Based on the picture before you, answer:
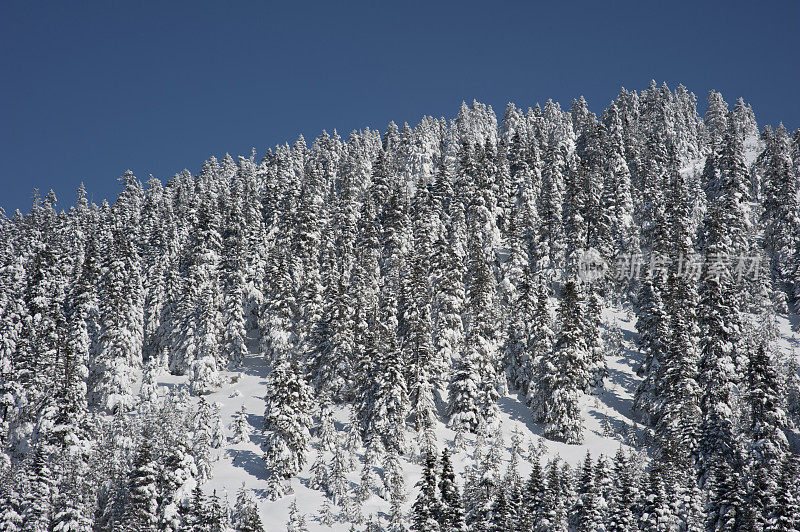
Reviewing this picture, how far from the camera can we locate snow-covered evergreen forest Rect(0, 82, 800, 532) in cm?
3912

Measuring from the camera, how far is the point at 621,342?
68.3 m

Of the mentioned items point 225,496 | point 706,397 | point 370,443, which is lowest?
point 225,496

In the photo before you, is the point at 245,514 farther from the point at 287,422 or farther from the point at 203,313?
the point at 203,313

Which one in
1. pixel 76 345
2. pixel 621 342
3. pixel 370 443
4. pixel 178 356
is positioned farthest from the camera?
pixel 621 342

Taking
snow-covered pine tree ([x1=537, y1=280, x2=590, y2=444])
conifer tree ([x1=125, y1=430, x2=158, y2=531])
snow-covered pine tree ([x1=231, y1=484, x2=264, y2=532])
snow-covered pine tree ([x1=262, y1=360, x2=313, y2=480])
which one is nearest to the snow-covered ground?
snow-covered pine tree ([x1=537, y1=280, x2=590, y2=444])


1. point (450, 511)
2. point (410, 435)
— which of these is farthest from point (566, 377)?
point (450, 511)

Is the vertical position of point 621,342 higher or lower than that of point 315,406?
higher

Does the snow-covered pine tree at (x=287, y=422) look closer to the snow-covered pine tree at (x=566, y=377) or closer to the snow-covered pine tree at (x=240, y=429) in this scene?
the snow-covered pine tree at (x=240, y=429)

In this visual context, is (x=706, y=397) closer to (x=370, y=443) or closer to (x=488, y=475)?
(x=488, y=475)

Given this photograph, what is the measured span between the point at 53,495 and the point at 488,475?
2802cm

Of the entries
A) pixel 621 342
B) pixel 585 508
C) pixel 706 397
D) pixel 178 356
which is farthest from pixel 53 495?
pixel 621 342

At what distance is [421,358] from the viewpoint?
53.1 metres

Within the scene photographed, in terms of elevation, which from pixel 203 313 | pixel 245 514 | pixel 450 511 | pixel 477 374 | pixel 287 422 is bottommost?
pixel 245 514

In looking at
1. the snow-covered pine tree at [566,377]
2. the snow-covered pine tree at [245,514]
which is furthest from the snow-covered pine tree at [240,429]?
the snow-covered pine tree at [566,377]
